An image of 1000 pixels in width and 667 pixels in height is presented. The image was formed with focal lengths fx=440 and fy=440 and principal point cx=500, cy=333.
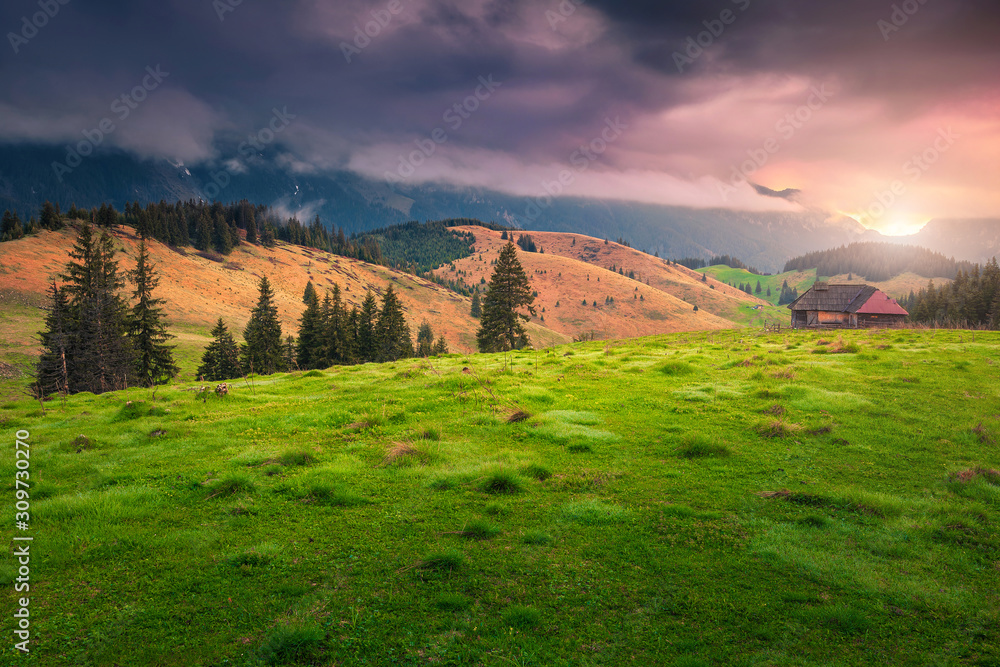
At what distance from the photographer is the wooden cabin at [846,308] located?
191 feet

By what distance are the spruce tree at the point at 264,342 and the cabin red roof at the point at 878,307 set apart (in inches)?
3109

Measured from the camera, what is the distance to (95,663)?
444 centimetres

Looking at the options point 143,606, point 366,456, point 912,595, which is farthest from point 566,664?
point 366,456

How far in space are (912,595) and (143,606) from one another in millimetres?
9289

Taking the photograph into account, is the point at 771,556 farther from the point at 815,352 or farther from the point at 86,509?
the point at 815,352

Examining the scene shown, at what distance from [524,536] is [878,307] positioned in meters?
72.0

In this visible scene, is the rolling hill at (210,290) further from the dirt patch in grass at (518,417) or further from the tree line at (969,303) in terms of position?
the dirt patch in grass at (518,417)

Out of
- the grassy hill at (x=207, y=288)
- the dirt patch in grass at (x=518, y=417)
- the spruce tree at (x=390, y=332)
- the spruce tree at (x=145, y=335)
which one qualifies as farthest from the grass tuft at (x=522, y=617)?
the grassy hill at (x=207, y=288)

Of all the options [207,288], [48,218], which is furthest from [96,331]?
[48,218]

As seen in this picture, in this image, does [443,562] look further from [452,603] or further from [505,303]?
[505,303]

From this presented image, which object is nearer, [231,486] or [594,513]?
[594,513]

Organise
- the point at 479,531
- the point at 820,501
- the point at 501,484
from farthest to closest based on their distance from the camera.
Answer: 1. the point at 501,484
2. the point at 820,501
3. the point at 479,531

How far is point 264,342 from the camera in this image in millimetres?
61438

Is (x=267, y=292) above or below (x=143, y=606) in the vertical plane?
above
